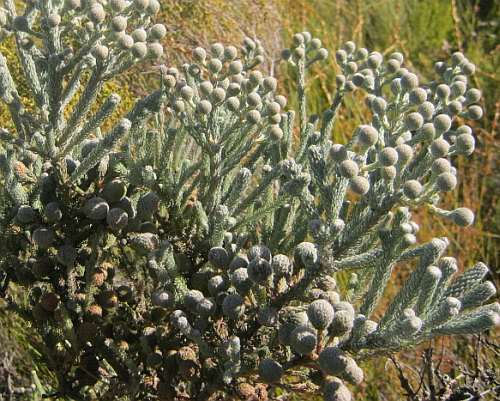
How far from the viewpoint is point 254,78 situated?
894mm

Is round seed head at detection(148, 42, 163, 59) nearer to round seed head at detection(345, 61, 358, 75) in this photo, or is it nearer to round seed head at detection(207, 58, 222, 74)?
round seed head at detection(207, 58, 222, 74)

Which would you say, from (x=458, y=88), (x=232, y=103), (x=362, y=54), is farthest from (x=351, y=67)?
(x=232, y=103)

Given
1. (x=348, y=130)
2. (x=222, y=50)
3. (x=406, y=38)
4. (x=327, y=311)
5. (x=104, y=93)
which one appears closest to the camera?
(x=327, y=311)

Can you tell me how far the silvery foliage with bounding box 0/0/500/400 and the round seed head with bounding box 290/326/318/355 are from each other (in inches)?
0.9

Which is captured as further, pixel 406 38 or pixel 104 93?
pixel 406 38

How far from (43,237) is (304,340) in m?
0.37

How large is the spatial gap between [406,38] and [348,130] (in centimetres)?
144

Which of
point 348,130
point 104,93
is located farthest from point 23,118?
point 348,130

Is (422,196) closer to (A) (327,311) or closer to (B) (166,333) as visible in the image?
(A) (327,311)

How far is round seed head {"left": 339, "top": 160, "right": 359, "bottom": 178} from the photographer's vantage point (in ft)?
2.17

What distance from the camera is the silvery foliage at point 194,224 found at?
2.35 ft

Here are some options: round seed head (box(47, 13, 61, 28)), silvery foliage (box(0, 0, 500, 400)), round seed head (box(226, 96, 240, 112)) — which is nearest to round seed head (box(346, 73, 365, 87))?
silvery foliage (box(0, 0, 500, 400))

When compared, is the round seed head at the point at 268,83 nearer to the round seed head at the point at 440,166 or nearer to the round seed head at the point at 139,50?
the round seed head at the point at 139,50

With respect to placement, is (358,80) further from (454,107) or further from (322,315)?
(322,315)
